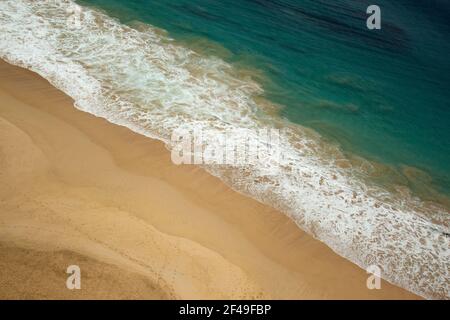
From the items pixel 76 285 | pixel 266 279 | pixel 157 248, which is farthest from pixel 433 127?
pixel 76 285

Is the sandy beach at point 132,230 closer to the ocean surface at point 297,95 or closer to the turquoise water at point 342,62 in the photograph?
the ocean surface at point 297,95

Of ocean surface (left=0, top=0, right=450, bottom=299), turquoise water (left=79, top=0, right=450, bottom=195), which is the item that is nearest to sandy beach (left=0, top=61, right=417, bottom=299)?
ocean surface (left=0, top=0, right=450, bottom=299)

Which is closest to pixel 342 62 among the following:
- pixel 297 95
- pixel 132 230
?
pixel 297 95

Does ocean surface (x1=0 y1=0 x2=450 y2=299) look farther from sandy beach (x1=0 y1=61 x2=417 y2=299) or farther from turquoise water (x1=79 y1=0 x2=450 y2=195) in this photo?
sandy beach (x1=0 y1=61 x2=417 y2=299)

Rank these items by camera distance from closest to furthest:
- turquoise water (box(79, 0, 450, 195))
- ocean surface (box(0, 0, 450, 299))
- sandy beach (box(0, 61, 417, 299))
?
sandy beach (box(0, 61, 417, 299)), ocean surface (box(0, 0, 450, 299)), turquoise water (box(79, 0, 450, 195))

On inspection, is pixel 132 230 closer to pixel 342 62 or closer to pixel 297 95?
pixel 297 95
